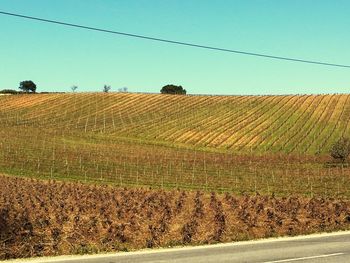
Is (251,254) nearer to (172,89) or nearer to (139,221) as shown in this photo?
(139,221)

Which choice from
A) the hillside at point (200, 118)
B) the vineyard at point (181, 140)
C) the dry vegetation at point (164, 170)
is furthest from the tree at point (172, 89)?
the dry vegetation at point (164, 170)

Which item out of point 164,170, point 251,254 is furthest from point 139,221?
point 164,170

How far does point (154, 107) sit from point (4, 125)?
30523 millimetres

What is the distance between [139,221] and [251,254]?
649 cm

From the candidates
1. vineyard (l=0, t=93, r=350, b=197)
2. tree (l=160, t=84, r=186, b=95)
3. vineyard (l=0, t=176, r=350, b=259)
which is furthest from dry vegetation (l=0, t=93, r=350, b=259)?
tree (l=160, t=84, r=186, b=95)

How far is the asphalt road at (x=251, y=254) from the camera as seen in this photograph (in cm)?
1305

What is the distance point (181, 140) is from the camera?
7488 centimetres

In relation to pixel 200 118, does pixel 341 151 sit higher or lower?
lower

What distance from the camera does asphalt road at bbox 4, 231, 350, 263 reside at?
42.8 feet

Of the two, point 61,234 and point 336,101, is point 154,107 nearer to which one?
point 336,101

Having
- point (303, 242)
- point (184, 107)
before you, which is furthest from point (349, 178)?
point (184, 107)

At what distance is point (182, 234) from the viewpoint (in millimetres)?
17219

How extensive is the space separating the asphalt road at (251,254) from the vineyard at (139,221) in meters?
1.32

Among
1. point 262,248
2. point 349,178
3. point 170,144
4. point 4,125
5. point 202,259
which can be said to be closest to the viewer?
point 202,259
